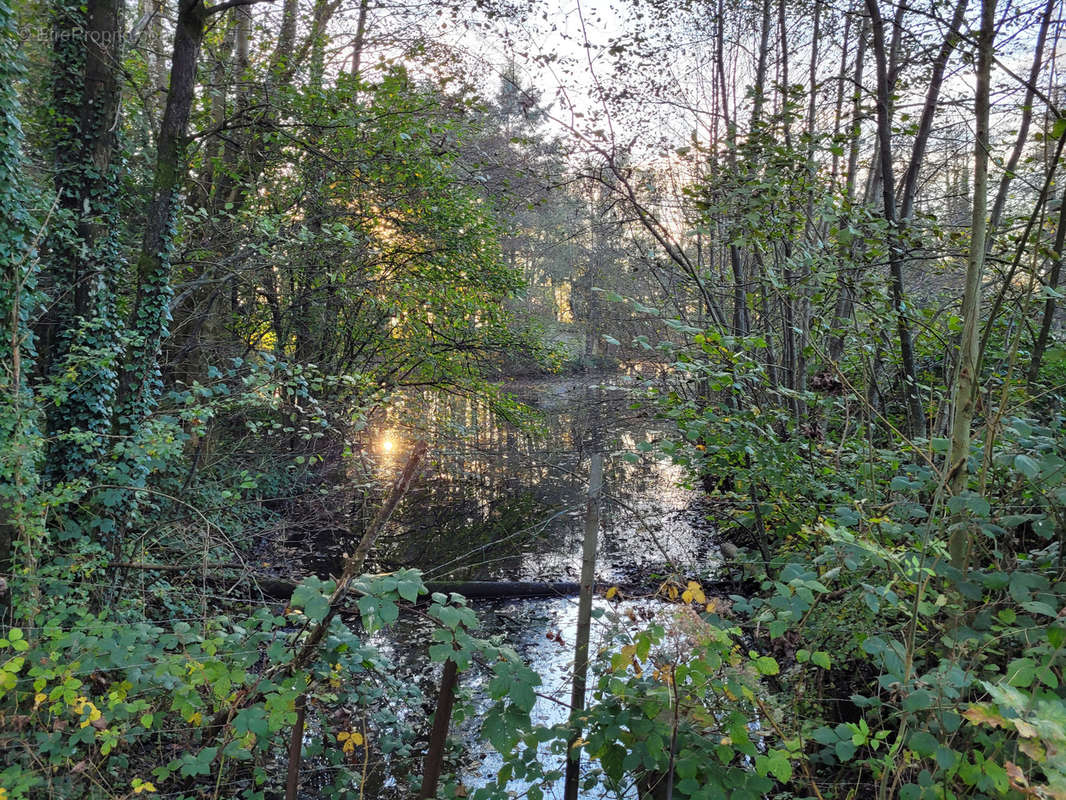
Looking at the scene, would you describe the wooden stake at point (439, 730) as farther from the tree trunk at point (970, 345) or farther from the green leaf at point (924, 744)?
the tree trunk at point (970, 345)

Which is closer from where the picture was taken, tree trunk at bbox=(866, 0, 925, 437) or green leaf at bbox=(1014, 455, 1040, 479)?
green leaf at bbox=(1014, 455, 1040, 479)

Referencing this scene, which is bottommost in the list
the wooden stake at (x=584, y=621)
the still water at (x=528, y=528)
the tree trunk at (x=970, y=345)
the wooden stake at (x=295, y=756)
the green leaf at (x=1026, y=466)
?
the still water at (x=528, y=528)

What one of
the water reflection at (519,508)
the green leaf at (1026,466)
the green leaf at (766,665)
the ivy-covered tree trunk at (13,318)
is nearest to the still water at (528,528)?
the water reflection at (519,508)

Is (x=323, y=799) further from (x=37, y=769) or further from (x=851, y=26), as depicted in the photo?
(x=851, y=26)

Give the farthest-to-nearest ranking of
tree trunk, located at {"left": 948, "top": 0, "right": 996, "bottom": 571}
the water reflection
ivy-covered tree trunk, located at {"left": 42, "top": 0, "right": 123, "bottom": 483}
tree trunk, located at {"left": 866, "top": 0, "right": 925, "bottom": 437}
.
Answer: the water reflection → ivy-covered tree trunk, located at {"left": 42, "top": 0, "right": 123, "bottom": 483} → tree trunk, located at {"left": 866, "top": 0, "right": 925, "bottom": 437} → tree trunk, located at {"left": 948, "top": 0, "right": 996, "bottom": 571}

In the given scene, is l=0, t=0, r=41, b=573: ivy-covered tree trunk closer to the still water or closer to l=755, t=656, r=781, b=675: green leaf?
the still water

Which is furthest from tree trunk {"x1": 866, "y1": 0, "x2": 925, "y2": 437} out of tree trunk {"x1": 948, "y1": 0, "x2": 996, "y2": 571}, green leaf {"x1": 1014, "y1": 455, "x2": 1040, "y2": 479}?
green leaf {"x1": 1014, "y1": 455, "x2": 1040, "y2": 479}

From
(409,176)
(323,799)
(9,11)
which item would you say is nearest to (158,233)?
(9,11)

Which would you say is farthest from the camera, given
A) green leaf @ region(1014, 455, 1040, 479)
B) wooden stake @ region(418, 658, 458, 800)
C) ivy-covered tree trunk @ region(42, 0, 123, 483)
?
ivy-covered tree trunk @ region(42, 0, 123, 483)

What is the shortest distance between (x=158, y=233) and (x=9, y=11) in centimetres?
172

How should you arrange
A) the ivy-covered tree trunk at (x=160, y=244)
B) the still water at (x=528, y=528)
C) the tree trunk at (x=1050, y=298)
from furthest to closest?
the still water at (x=528, y=528) → the ivy-covered tree trunk at (x=160, y=244) → the tree trunk at (x=1050, y=298)

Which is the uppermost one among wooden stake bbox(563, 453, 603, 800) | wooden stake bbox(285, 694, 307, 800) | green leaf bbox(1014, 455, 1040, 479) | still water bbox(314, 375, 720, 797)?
green leaf bbox(1014, 455, 1040, 479)

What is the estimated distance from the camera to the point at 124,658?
2521mm

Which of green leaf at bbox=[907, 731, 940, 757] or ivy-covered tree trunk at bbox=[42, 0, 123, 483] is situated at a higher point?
ivy-covered tree trunk at bbox=[42, 0, 123, 483]
